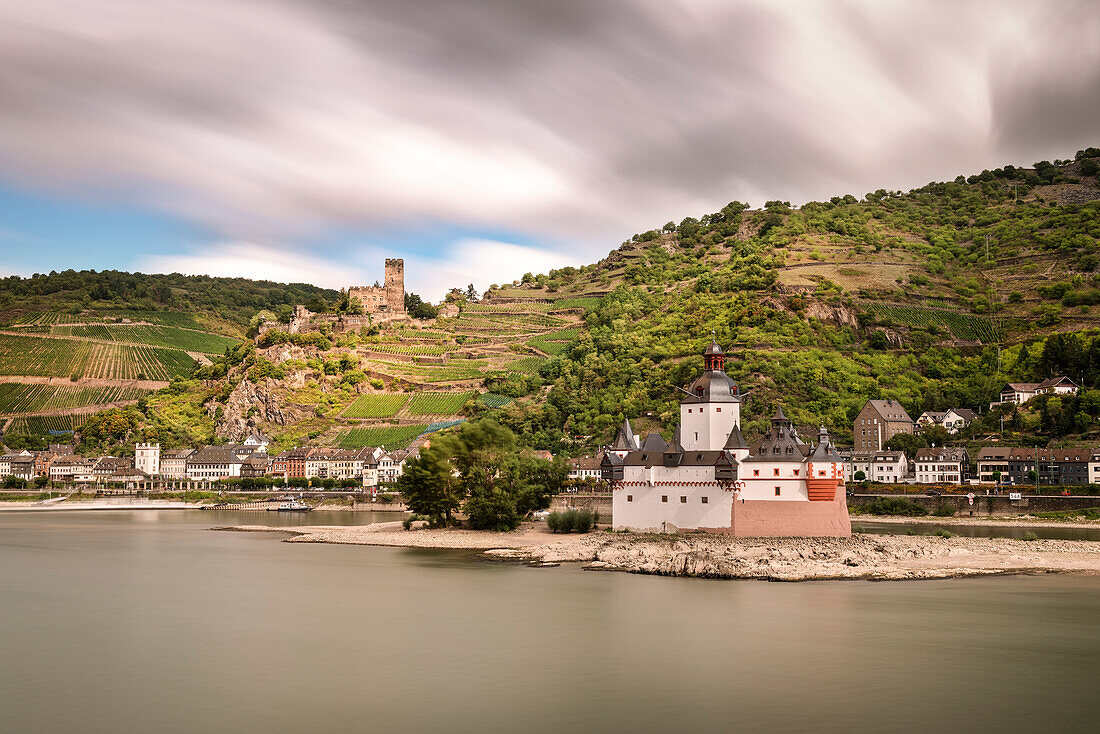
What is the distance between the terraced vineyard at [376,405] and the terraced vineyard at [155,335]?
4480cm

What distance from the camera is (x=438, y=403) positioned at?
105 m

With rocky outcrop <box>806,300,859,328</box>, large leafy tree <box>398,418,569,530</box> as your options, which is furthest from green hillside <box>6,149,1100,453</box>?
large leafy tree <box>398,418,569,530</box>

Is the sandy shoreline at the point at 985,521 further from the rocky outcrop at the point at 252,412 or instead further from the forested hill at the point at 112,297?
the forested hill at the point at 112,297

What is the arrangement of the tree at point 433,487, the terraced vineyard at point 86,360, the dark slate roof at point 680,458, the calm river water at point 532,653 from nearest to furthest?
the calm river water at point 532,653
the dark slate roof at point 680,458
the tree at point 433,487
the terraced vineyard at point 86,360

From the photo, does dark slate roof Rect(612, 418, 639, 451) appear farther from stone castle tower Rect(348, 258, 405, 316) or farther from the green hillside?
stone castle tower Rect(348, 258, 405, 316)

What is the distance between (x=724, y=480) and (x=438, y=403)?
67.5 m

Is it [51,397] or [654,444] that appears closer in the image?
[654,444]

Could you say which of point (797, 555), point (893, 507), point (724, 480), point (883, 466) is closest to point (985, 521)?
point (893, 507)

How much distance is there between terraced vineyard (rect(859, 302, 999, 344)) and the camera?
94.6 meters

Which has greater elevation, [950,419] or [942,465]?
[950,419]

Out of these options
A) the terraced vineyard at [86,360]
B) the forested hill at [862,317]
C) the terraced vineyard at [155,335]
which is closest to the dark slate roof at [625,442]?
the forested hill at [862,317]

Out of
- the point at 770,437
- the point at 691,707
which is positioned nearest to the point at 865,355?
the point at 770,437

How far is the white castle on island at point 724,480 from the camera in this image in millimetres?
40219

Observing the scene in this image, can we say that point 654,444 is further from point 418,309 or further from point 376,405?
point 418,309
